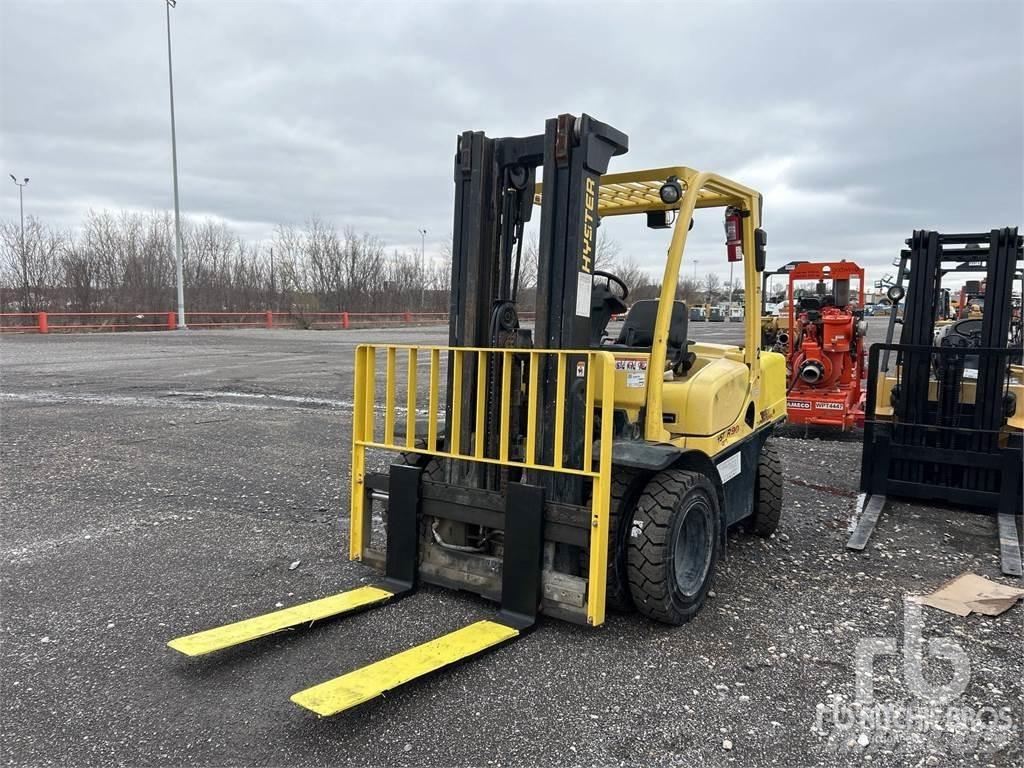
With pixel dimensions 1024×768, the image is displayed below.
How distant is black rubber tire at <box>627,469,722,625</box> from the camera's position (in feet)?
11.8

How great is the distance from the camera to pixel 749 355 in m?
4.99

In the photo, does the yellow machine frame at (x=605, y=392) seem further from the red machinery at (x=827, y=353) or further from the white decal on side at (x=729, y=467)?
the red machinery at (x=827, y=353)

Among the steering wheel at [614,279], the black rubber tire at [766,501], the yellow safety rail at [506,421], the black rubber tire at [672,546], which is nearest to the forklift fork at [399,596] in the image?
the yellow safety rail at [506,421]

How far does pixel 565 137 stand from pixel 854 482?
5.27 meters

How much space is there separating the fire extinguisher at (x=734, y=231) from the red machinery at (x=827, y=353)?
5615mm

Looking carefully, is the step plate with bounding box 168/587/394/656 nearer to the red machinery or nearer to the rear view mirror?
the rear view mirror

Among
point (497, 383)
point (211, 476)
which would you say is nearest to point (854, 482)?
point (497, 383)

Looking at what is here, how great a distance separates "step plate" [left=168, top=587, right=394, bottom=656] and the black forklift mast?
902 mm

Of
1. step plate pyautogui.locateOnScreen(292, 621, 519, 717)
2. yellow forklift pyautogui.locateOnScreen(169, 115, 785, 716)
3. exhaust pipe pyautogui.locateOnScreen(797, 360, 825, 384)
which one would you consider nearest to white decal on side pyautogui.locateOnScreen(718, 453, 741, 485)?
yellow forklift pyautogui.locateOnScreen(169, 115, 785, 716)

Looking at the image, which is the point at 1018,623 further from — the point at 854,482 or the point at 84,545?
the point at 84,545

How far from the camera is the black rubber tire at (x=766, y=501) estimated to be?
534 centimetres

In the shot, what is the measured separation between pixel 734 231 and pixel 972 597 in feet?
8.58

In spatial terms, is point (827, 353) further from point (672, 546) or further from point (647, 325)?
point (672, 546)

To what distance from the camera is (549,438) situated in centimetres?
377
